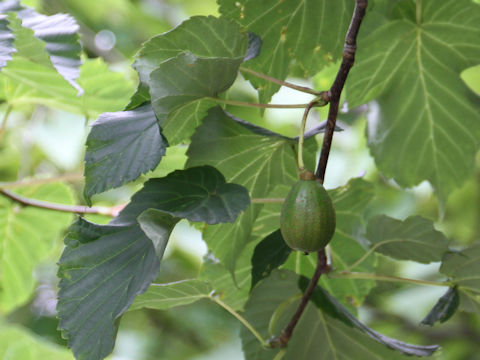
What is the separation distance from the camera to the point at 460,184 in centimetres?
106

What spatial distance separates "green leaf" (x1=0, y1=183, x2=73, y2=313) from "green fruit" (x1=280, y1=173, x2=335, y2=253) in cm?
95

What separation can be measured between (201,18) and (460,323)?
2.05m

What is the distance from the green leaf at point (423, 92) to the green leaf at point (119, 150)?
455 millimetres

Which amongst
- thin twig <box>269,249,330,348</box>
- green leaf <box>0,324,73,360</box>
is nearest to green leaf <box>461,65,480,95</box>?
thin twig <box>269,249,330,348</box>

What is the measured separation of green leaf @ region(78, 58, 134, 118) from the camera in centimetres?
125

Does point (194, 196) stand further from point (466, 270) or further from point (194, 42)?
point (466, 270)

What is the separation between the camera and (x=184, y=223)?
7.43 ft

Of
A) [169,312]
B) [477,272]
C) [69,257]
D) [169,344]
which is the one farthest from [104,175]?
[169,344]

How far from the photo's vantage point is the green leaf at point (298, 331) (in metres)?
0.91

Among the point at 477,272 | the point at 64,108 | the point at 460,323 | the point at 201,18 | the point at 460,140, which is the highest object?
the point at 201,18

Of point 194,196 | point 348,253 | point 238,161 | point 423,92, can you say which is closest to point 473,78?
point 423,92

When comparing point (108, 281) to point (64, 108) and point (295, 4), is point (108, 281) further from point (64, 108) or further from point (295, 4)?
point (64, 108)

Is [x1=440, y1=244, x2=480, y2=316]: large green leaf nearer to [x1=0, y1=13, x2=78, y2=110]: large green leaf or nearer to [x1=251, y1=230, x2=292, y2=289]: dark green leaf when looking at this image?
[x1=251, y1=230, x2=292, y2=289]: dark green leaf

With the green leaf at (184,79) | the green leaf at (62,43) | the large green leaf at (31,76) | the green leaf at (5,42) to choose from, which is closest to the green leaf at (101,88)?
the large green leaf at (31,76)
